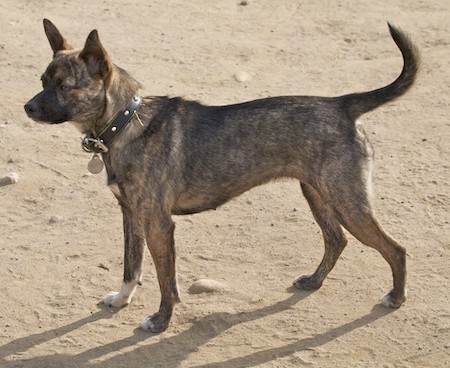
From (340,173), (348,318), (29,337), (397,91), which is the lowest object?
(29,337)

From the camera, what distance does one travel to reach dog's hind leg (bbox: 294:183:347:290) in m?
7.48

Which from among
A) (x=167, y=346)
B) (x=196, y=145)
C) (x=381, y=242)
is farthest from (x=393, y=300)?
(x=196, y=145)

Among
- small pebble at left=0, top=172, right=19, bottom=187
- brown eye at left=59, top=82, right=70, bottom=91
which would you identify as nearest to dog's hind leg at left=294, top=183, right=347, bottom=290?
brown eye at left=59, top=82, right=70, bottom=91

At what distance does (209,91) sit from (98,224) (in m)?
2.87

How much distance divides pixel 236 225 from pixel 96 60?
7.87ft

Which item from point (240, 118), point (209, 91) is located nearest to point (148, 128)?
point (240, 118)

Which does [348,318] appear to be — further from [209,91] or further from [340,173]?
[209,91]

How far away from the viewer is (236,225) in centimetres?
836

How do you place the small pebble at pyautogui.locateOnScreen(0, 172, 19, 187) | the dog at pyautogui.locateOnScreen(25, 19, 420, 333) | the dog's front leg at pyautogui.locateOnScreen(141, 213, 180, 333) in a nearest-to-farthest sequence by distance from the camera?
the dog at pyautogui.locateOnScreen(25, 19, 420, 333), the dog's front leg at pyautogui.locateOnScreen(141, 213, 180, 333), the small pebble at pyautogui.locateOnScreen(0, 172, 19, 187)

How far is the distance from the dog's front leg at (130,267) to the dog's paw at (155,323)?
0.37 metres

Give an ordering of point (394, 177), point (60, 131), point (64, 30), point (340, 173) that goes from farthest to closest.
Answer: point (64, 30)
point (60, 131)
point (394, 177)
point (340, 173)

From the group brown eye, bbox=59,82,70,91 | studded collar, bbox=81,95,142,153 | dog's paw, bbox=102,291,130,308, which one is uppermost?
brown eye, bbox=59,82,70,91

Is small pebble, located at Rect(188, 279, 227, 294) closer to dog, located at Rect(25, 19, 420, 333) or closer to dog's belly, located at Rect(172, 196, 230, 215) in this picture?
dog, located at Rect(25, 19, 420, 333)

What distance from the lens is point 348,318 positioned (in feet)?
23.2
